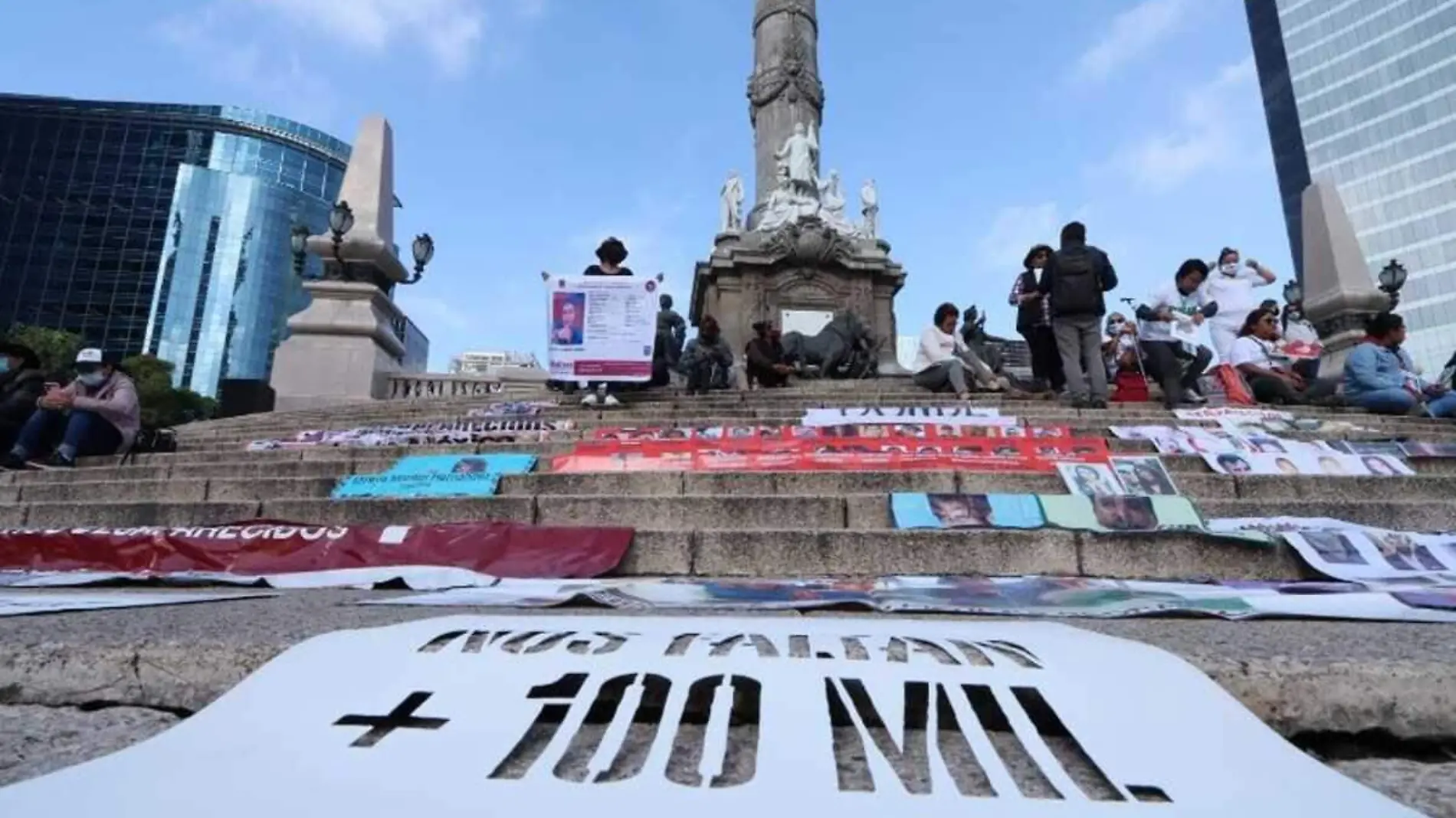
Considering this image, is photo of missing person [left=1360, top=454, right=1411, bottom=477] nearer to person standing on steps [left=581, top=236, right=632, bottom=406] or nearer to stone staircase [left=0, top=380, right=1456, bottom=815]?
stone staircase [left=0, top=380, right=1456, bottom=815]

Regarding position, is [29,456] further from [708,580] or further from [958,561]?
[958,561]

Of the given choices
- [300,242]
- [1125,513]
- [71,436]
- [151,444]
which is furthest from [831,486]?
[300,242]

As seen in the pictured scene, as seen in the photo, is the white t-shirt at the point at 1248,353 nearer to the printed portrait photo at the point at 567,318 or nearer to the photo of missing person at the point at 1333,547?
the photo of missing person at the point at 1333,547

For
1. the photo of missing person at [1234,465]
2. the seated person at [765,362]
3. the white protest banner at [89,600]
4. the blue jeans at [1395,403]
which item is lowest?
the white protest banner at [89,600]

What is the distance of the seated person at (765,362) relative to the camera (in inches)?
435

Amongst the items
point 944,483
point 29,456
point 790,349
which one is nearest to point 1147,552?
point 944,483

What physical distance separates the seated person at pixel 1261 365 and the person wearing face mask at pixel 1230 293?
0.53 ft

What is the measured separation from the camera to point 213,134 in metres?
74.4

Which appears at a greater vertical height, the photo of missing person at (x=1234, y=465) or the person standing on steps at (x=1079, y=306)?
the person standing on steps at (x=1079, y=306)

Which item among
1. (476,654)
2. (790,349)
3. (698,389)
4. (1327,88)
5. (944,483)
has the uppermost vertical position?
(1327,88)

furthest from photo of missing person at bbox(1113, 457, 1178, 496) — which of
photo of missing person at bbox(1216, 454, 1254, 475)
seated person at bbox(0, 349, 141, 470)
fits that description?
seated person at bbox(0, 349, 141, 470)

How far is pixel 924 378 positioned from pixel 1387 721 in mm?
8363

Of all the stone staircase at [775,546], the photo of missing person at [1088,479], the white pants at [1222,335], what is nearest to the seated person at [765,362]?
the stone staircase at [775,546]

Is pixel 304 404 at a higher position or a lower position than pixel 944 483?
higher
